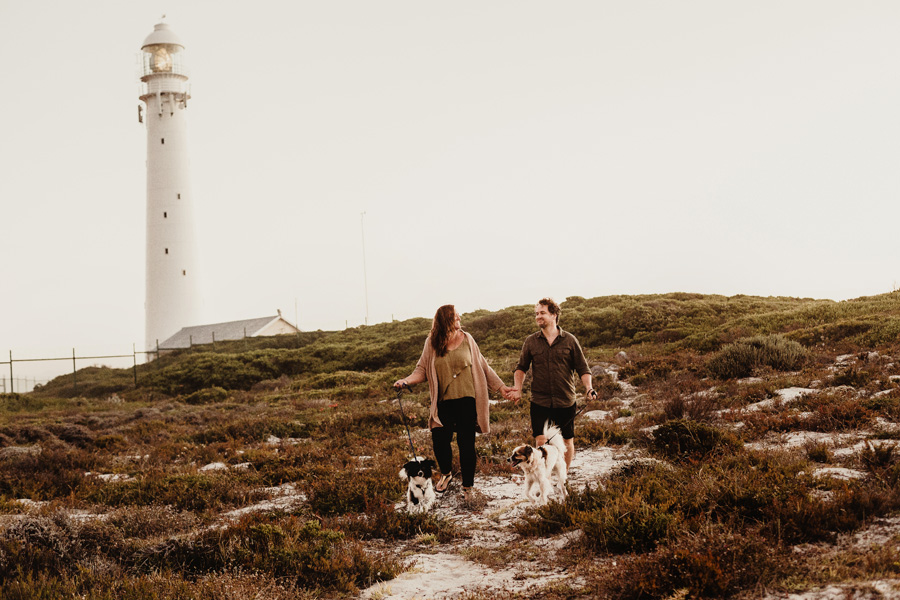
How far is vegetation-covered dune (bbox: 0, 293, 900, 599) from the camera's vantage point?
16.9ft

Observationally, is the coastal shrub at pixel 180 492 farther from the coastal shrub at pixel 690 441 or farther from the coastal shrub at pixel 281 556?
the coastal shrub at pixel 690 441

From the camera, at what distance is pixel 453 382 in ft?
25.4

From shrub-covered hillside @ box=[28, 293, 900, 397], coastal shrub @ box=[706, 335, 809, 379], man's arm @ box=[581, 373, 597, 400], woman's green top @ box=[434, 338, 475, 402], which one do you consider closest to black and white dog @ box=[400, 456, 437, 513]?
woman's green top @ box=[434, 338, 475, 402]

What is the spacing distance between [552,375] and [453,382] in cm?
111

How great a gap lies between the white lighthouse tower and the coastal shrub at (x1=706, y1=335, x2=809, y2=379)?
35.6m

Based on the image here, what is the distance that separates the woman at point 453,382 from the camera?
304 inches

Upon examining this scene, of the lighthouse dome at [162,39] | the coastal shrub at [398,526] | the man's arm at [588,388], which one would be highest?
the lighthouse dome at [162,39]

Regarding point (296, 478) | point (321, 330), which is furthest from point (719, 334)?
point (321, 330)

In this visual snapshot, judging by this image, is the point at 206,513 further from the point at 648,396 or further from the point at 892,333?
the point at 892,333

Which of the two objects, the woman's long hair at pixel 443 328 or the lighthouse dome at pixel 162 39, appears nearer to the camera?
the woman's long hair at pixel 443 328

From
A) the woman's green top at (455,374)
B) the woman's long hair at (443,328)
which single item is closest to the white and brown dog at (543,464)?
the woman's green top at (455,374)

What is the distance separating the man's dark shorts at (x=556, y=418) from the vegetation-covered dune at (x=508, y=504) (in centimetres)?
70

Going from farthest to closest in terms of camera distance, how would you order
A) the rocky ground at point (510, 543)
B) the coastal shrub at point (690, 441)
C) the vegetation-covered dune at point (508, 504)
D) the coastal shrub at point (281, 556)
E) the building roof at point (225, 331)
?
the building roof at point (225, 331), the coastal shrub at point (690, 441), the coastal shrub at point (281, 556), the vegetation-covered dune at point (508, 504), the rocky ground at point (510, 543)

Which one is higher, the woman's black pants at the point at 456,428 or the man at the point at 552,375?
the man at the point at 552,375
